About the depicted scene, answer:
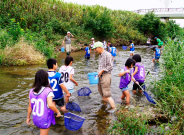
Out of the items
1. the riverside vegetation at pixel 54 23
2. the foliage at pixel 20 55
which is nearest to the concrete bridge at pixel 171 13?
the riverside vegetation at pixel 54 23

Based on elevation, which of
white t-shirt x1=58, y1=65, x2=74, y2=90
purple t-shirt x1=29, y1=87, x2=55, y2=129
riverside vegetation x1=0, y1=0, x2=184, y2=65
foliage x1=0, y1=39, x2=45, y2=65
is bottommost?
purple t-shirt x1=29, y1=87, x2=55, y2=129

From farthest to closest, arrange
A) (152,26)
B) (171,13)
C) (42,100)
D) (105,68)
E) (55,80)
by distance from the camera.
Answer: (171,13) < (152,26) < (105,68) < (55,80) < (42,100)

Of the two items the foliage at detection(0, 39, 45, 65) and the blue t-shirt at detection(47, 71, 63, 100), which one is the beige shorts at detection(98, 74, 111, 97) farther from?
the foliage at detection(0, 39, 45, 65)

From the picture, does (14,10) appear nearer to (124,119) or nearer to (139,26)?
(124,119)

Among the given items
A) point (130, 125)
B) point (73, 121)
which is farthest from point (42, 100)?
point (130, 125)

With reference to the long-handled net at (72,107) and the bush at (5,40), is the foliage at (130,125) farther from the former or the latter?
the bush at (5,40)

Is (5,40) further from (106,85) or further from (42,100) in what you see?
(42,100)

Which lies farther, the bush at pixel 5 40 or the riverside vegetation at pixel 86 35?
the bush at pixel 5 40

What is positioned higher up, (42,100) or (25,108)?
(42,100)

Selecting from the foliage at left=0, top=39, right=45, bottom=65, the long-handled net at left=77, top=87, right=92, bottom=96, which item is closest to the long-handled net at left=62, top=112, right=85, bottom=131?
the long-handled net at left=77, top=87, right=92, bottom=96

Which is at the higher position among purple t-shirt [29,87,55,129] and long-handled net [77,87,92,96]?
purple t-shirt [29,87,55,129]

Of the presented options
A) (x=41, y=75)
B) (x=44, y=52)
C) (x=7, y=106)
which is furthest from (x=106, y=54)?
(x=44, y=52)

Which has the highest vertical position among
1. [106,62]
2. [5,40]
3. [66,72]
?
[5,40]

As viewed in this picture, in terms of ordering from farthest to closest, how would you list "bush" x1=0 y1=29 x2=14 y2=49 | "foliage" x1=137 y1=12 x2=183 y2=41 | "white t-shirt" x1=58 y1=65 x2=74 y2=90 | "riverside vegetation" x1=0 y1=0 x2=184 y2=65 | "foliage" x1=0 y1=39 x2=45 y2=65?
1. "foliage" x1=137 y1=12 x2=183 y2=41
2. "riverside vegetation" x1=0 y1=0 x2=184 y2=65
3. "bush" x1=0 y1=29 x2=14 y2=49
4. "foliage" x1=0 y1=39 x2=45 y2=65
5. "white t-shirt" x1=58 y1=65 x2=74 y2=90
